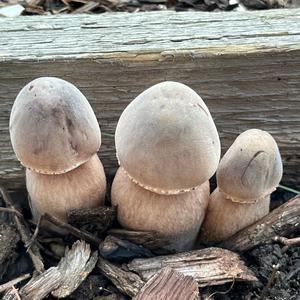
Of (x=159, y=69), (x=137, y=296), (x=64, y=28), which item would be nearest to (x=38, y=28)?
(x=64, y=28)

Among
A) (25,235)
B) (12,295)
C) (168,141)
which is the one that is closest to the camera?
(168,141)

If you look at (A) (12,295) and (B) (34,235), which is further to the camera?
(B) (34,235)

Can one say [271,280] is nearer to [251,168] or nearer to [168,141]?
[251,168]

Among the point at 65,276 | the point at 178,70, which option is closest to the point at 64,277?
the point at 65,276

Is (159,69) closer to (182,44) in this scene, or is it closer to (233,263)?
(182,44)

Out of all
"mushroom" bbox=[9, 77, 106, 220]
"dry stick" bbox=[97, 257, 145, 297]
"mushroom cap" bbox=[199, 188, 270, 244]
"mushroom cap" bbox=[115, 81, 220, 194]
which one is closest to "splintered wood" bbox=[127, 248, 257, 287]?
"dry stick" bbox=[97, 257, 145, 297]

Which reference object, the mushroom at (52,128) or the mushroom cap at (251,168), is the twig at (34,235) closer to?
the mushroom at (52,128)
